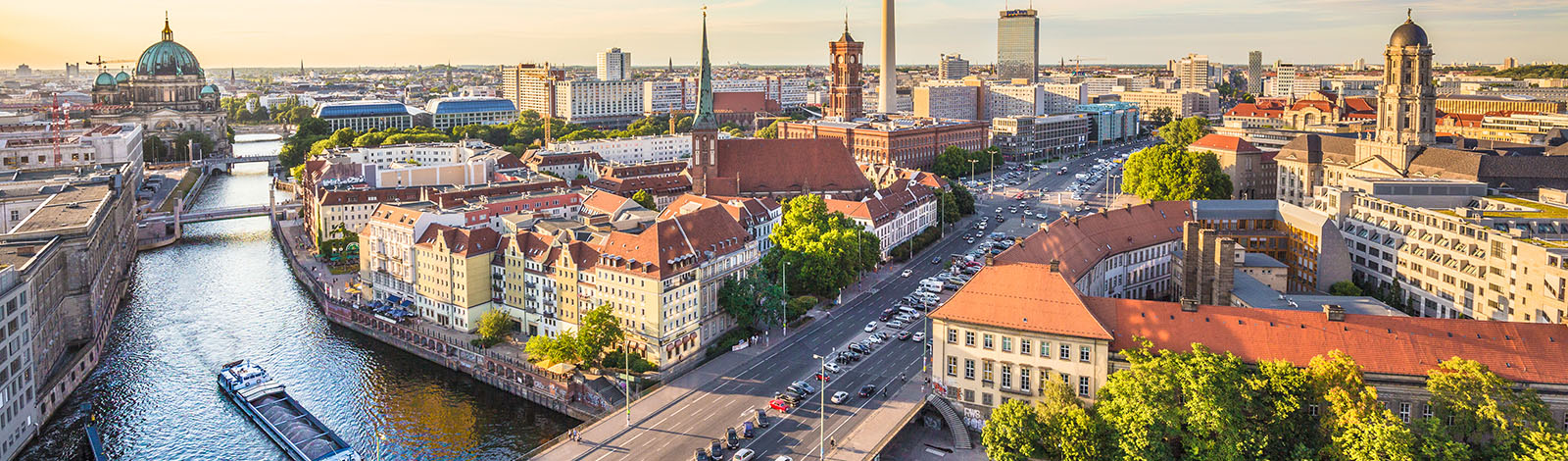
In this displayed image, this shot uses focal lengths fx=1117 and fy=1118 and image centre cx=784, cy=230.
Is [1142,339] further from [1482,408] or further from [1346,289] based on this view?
[1346,289]

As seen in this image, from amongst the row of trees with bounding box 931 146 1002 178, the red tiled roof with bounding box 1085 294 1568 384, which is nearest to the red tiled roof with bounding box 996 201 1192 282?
the red tiled roof with bounding box 1085 294 1568 384

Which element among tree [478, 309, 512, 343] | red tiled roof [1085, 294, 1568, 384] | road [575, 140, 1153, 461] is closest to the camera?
red tiled roof [1085, 294, 1568, 384]

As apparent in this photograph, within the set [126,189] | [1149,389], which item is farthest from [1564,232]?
[126,189]

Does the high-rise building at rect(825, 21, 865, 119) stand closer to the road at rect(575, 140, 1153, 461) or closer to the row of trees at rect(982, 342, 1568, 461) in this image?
the road at rect(575, 140, 1153, 461)

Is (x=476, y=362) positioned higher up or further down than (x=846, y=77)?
further down

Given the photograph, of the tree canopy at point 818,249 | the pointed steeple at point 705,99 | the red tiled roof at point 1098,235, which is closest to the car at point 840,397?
the red tiled roof at point 1098,235

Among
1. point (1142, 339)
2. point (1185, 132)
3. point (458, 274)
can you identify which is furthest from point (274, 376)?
point (1185, 132)
